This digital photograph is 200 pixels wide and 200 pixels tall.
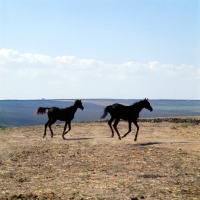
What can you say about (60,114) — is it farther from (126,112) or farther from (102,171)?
(102,171)

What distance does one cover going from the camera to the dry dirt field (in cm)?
895

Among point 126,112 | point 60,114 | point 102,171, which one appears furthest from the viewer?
point 60,114

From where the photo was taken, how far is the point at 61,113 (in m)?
22.5

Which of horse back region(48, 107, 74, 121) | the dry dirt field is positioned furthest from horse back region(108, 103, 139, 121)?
horse back region(48, 107, 74, 121)

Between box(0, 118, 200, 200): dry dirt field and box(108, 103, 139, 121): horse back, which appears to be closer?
box(0, 118, 200, 200): dry dirt field

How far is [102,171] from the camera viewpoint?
458 inches

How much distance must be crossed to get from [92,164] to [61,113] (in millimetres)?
9874

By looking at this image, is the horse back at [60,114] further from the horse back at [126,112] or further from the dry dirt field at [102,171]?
the dry dirt field at [102,171]

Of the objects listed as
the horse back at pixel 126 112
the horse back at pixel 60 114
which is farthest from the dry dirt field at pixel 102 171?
the horse back at pixel 60 114

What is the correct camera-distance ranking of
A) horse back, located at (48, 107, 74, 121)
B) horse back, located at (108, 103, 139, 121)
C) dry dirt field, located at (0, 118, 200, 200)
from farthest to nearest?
horse back, located at (48, 107, 74, 121) < horse back, located at (108, 103, 139, 121) < dry dirt field, located at (0, 118, 200, 200)

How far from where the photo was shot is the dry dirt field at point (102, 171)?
29.3 ft

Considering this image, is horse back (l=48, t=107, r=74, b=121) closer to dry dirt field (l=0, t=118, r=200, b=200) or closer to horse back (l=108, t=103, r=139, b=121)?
horse back (l=108, t=103, r=139, b=121)

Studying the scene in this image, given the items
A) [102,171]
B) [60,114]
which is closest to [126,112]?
[60,114]

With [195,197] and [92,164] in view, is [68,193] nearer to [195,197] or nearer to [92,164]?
[195,197]
